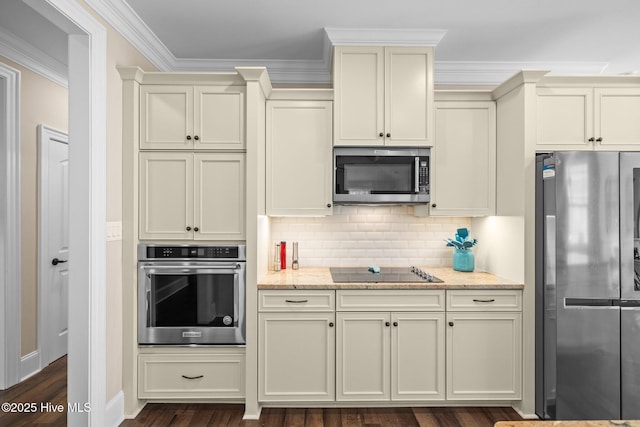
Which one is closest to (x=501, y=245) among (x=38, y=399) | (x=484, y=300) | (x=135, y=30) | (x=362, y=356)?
(x=484, y=300)

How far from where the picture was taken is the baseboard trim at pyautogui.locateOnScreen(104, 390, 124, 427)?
2.50 metres

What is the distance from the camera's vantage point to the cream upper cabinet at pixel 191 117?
2785 mm

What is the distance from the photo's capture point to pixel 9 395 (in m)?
3.08

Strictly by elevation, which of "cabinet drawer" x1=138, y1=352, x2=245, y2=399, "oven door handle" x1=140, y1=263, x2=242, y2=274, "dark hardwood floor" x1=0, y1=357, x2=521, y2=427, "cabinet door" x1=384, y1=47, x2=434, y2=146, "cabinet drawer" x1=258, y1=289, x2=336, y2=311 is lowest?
"dark hardwood floor" x1=0, y1=357, x2=521, y2=427

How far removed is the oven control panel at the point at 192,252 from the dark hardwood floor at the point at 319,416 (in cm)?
105

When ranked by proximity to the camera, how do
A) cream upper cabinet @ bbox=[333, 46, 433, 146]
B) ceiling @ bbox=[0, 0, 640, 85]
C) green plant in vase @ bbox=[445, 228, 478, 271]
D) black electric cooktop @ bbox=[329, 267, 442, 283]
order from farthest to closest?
green plant in vase @ bbox=[445, 228, 478, 271] → cream upper cabinet @ bbox=[333, 46, 433, 146] → black electric cooktop @ bbox=[329, 267, 442, 283] → ceiling @ bbox=[0, 0, 640, 85]

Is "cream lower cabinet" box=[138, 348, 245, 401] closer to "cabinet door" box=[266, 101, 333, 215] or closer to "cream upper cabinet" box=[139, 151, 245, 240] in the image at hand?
"cream upper cabinet" box=[139, 151, 245, 240]

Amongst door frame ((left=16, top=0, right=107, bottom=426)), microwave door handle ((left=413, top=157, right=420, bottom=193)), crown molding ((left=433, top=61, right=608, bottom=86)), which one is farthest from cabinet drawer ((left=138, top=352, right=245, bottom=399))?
crown molding ((left=433, top=61, right=608, bottom=86))

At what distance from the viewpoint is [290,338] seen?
2752 mm

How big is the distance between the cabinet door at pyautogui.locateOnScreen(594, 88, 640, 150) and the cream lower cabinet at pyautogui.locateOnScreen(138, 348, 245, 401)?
9.36ft

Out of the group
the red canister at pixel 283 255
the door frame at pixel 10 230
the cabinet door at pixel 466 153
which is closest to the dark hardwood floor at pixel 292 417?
the door frame at pixel 10 230

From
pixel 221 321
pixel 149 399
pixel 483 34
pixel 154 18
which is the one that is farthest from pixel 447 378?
pixel 154 18

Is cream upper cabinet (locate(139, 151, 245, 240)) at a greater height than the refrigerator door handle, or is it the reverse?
cream upper cabinet (locate(139, 151, 245, 240))

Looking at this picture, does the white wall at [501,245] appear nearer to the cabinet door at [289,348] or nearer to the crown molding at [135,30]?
the cabinet door at [289,348]
